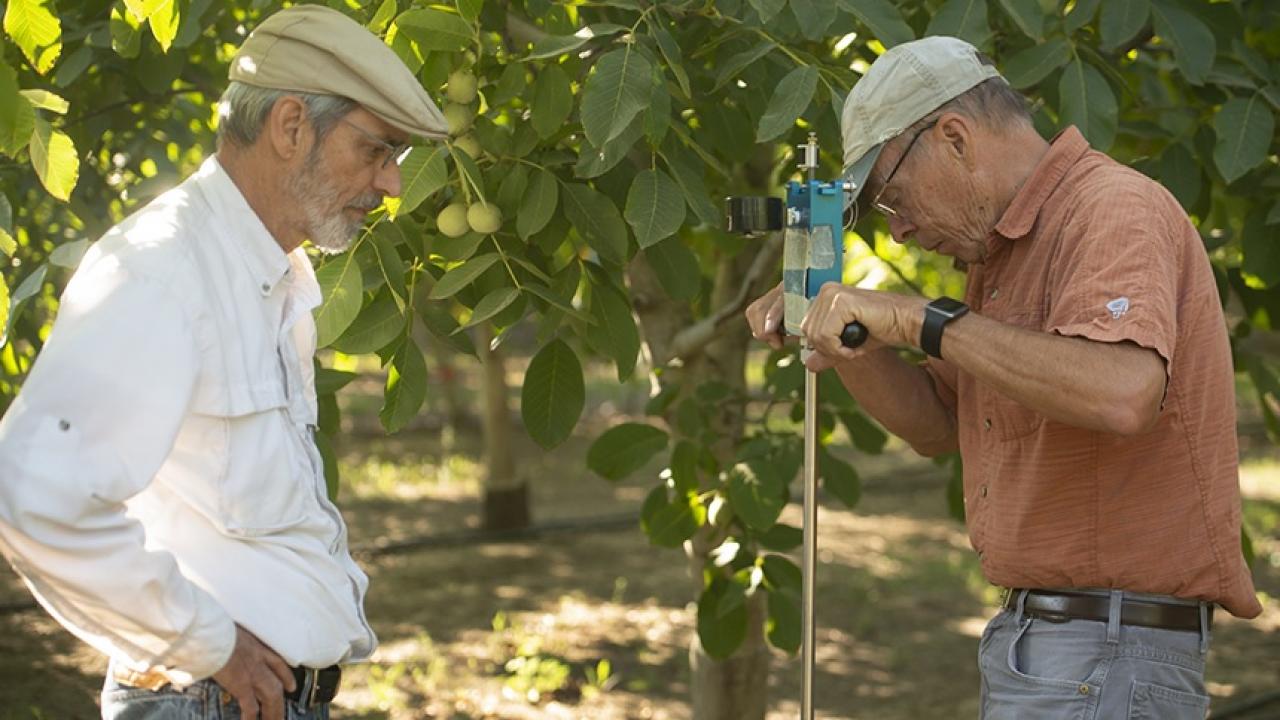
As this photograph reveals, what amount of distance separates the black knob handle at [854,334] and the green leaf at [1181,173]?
1.34m

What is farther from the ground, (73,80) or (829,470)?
(73,80)

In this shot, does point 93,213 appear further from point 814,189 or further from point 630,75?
point 814,189

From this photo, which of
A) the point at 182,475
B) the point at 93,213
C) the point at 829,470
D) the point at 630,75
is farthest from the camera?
the point at 829,470

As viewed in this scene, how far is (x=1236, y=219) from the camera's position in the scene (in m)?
4.04

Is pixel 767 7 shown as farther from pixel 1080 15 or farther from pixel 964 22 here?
pixel 1080 15

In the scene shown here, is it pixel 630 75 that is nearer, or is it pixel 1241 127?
pixel 630 75

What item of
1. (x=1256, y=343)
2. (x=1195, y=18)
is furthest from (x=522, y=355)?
(x=1195, y=18)

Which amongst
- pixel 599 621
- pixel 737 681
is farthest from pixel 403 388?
pixel 599 621

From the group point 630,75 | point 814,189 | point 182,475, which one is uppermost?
point 630,75

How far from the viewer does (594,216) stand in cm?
279

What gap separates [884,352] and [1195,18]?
41.9 inches

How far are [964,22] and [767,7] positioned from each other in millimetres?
491

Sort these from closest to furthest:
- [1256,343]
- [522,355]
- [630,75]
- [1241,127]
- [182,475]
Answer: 1. [182,475]
2. [630,75]
3. [1241,127]
4. [1256,343]
5. [522,355]

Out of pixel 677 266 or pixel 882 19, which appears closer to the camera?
pixel 882 19
